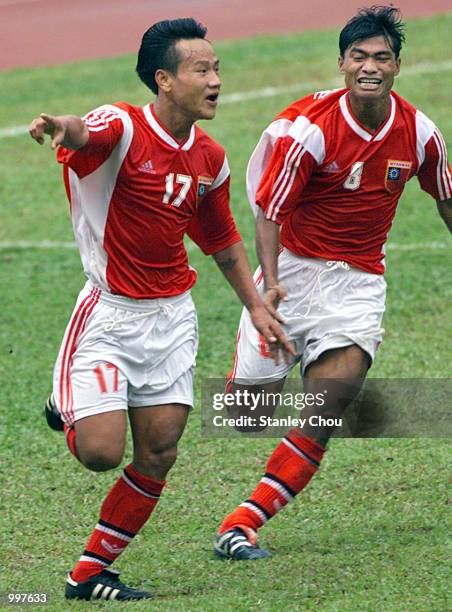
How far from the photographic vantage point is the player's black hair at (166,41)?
5.40 meters

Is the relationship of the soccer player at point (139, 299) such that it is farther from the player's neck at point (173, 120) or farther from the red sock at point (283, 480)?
the red sock at point (283, 480)

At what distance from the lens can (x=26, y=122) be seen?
15.3m

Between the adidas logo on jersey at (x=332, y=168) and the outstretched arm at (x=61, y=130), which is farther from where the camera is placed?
the adidas logo on jersey at (x=332, y=168)

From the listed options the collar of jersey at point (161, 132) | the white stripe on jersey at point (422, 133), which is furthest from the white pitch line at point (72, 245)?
the collar of jersey at point (161, 132)

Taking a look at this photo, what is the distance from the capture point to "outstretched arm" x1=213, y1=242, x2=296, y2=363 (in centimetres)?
550

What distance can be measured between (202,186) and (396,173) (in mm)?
962

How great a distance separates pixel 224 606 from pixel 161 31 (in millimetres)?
2332

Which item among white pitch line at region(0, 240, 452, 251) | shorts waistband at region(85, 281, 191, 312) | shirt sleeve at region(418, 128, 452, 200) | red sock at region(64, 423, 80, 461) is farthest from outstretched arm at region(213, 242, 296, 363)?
white pitch line at region(0, 240, 452, 251)

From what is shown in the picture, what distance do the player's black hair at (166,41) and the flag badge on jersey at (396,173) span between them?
42.1 inches

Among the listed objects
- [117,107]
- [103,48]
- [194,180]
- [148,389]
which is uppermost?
[117,107]

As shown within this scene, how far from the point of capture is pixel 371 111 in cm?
587

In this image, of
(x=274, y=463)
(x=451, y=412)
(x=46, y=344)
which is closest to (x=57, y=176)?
(x=46, y=344)

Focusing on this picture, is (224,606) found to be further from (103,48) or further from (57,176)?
(103,48)

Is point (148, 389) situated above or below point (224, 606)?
above
